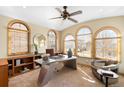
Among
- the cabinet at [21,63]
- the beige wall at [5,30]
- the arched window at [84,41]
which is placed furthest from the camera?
the cabinet at [21,63]

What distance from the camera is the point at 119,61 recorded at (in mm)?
1235

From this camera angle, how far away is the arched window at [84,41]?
1.61 metres

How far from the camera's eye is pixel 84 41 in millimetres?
1729

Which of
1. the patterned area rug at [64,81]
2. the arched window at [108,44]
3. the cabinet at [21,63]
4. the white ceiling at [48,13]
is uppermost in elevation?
the white ceiling at [48,13]

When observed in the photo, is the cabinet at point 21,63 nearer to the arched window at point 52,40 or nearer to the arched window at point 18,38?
the arched window at point 18,38

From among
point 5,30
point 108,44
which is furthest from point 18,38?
point 108,44

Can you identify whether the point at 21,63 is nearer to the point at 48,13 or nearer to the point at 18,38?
the point at 18,38

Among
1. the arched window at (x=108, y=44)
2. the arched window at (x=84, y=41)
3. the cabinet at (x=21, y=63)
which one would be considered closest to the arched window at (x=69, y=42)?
the arched window at (x=84, y=41)

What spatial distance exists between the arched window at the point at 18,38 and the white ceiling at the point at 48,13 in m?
0.37
